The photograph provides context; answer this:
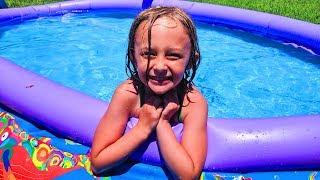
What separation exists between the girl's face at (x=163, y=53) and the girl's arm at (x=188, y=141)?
171 millimetres

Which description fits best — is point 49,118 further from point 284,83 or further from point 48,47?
point 48,47

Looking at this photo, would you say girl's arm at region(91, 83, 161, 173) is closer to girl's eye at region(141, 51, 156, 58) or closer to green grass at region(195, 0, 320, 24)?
girl's eye at region(141, 51, 156, 58)

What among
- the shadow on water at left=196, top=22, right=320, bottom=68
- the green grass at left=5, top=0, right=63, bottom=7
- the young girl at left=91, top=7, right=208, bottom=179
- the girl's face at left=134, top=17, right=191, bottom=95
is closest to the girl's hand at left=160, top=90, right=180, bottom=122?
the young girl at left=91, top=7, right=208, bottom=179

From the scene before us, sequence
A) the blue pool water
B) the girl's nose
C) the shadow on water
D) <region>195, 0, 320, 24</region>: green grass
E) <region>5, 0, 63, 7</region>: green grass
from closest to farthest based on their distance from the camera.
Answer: the girl's nose → the blue pool water → the shadow on water → <region>195, 0, 320, 24</region>: green grass → <region>5, 0, 63, 7</region>: green grass

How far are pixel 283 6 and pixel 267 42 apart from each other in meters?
2.05

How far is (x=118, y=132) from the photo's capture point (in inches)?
85.7

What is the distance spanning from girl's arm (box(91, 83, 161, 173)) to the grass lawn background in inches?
201

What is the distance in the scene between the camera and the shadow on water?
514cm

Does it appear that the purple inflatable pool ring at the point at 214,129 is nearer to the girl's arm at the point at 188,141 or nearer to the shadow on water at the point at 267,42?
the girl's arm at the point at 188,141

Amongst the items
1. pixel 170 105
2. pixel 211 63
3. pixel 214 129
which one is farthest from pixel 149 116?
pixel 211 63

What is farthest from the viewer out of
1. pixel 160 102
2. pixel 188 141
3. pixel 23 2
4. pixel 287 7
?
pixel 23 2

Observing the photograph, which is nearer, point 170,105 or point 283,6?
point 170,105

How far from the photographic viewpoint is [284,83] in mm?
4469

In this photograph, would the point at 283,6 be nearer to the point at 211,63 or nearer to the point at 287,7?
the point at 287,7
